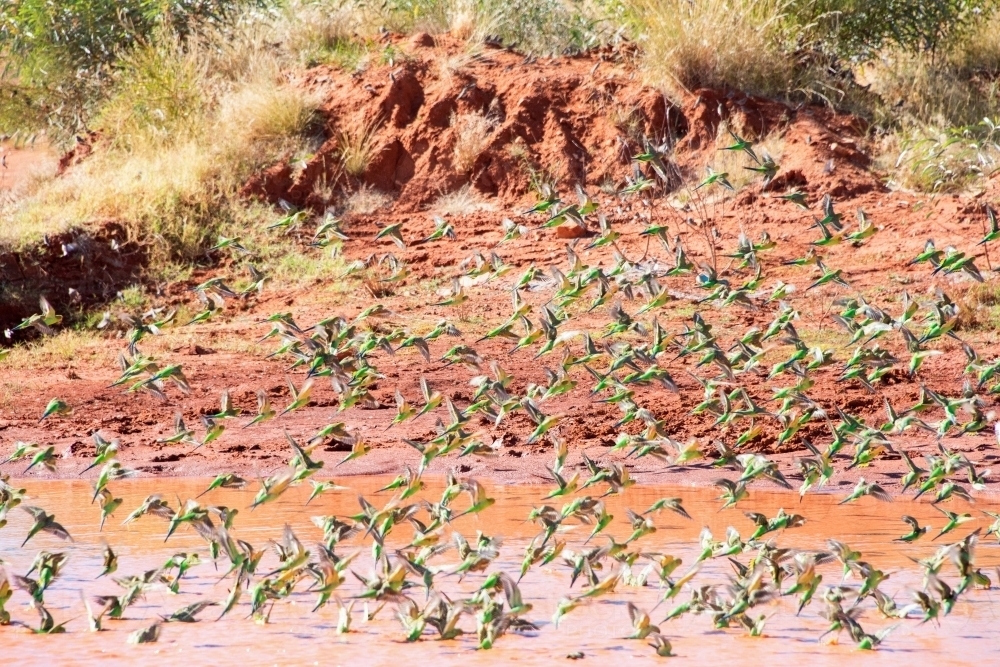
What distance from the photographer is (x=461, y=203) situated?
1456 cm

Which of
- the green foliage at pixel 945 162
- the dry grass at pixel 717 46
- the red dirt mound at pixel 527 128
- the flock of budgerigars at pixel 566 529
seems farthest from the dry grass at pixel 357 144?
the flock of budgerigars at pixel 566 529

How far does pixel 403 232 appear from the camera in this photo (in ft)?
47.0

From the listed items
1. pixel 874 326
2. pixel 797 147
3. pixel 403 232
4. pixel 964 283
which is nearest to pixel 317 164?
pixel 403 232

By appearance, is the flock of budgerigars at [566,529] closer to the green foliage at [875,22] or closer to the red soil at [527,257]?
the red soil at [527,257]

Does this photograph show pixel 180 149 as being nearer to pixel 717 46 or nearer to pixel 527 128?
pixel 527 128

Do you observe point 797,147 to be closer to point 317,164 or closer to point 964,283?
point 964,283

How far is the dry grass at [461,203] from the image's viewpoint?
570 inches

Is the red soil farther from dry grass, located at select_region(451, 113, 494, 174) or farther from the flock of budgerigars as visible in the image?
the flock of budgerigars

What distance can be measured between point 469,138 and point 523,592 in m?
9.22

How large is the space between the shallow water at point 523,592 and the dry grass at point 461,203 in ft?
20.8

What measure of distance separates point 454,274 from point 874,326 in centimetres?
691

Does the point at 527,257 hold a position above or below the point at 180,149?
below

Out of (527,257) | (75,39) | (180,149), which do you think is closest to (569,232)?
(527,257)

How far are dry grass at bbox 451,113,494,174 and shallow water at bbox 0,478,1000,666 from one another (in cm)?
691
